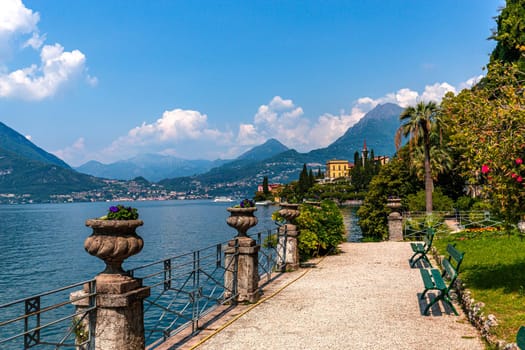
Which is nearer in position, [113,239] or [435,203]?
[113,239]

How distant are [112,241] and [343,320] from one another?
4.45 metres

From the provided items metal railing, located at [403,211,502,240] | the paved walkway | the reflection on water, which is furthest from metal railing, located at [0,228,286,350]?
the reflection on water

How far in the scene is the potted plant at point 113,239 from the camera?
17.0 ft

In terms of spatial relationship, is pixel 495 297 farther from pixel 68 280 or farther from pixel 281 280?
pixel 68 280

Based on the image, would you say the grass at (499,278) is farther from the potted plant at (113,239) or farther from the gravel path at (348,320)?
the potted plant at (113,239)

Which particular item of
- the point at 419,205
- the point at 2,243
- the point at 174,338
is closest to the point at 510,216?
the point at 174,338

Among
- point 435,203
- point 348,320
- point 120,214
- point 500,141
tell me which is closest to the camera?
point 120,214

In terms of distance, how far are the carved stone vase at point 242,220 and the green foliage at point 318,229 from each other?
5134mm

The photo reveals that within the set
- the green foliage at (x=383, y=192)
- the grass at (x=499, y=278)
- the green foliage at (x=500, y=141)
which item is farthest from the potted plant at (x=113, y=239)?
the green foliage at (x=383, y=192)

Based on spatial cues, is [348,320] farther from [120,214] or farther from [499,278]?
[120,214]

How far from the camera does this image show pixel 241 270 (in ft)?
30.2

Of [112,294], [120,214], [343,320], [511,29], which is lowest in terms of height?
[343,320]

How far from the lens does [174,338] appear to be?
705cm

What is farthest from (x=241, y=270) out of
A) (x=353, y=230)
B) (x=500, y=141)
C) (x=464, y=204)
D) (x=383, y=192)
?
(x=353, y=230)
